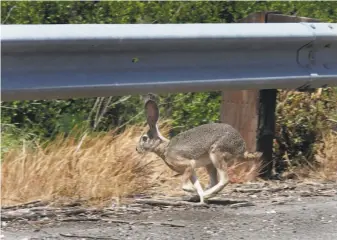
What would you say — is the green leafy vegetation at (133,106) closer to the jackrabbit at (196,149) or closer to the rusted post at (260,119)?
the rusted post at (260,119)

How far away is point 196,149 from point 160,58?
552mm

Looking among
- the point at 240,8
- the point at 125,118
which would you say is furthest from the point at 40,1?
the point at 240,8

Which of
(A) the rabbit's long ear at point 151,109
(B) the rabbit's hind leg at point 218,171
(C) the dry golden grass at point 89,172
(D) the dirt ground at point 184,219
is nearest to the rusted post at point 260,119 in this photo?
(C) the dry golden grass at point 89,172

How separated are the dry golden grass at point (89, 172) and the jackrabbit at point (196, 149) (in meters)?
0.24

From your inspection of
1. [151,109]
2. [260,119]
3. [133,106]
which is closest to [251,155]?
[260,119]

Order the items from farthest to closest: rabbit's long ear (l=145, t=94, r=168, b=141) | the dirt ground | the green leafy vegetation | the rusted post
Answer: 1. the green leafy vegetation
2. the rusted post
3. rabbit's long ear (l=145, t=94, r=168, b=141)
4. the dirt ground

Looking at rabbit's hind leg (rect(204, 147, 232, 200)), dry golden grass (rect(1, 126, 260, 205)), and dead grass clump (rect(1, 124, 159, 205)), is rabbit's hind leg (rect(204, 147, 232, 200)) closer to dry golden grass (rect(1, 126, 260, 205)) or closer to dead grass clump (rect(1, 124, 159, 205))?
dry golden grass (rect(1, 126, 260, 205))

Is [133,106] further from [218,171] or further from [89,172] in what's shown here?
[218,171]

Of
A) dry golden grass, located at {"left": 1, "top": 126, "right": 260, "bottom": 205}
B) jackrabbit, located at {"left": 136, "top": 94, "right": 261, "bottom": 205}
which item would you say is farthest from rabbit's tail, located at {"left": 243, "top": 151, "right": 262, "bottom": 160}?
jackrabbit, located at {"left": 136, "top": 94, "right": 261, "bottom": 205}

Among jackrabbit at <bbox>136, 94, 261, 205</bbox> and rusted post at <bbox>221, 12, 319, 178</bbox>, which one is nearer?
jackrabbit at <bbox>136, 94, 261, 205</bbox>

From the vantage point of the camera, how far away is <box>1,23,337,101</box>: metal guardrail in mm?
4512

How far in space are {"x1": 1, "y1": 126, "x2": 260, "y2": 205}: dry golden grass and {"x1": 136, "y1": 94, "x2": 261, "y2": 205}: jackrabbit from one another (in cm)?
24

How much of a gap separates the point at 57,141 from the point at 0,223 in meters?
1.52

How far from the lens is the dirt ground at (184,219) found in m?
4.27
